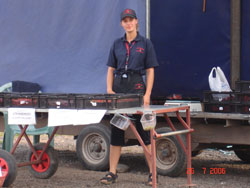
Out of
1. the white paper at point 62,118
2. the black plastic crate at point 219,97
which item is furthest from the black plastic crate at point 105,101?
the black plastic crate at point 219,97

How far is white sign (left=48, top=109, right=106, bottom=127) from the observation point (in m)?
5.46

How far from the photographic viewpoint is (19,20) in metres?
8.29

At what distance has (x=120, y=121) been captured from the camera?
18.1ft

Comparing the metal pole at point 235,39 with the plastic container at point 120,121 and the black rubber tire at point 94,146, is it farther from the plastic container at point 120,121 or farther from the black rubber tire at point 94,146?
the plastic container at point 120,121

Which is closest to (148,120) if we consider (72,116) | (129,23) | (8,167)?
(72,116)

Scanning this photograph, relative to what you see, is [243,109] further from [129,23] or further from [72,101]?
[72,101]

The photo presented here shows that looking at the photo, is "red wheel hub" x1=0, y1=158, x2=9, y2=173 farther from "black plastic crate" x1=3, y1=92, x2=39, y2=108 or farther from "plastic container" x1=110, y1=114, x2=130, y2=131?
"plastic container" x1=110, y1=114, x2=130, y2=131

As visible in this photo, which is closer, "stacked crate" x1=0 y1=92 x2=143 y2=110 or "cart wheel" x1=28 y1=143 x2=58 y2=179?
"stacked crate" x1=0 y1=92 x2=143 y2=110

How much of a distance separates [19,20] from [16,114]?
8.67ft

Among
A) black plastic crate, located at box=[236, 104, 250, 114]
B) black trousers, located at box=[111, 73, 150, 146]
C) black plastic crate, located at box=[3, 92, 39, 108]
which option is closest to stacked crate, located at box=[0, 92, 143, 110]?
black plastic crate, located at box=[3, 92, 39, 108]

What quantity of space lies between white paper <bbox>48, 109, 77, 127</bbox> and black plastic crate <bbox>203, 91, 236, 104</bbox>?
1.83 m

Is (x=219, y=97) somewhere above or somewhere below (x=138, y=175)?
above

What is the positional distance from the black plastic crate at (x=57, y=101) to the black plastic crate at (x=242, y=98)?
74.8 inches

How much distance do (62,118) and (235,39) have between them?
264cm
